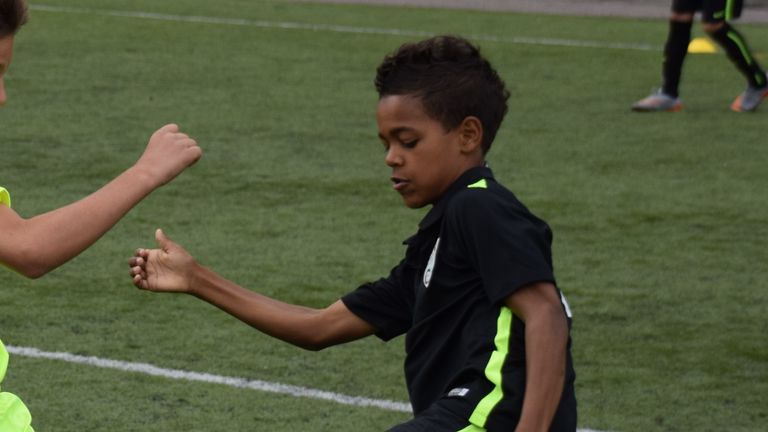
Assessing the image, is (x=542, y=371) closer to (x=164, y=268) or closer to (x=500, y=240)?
(x=500, y=240)

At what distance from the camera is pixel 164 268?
3787 mm

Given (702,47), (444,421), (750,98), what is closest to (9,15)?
(444,421)

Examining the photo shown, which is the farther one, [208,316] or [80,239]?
[208,316]

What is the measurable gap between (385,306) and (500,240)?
0.61 meters

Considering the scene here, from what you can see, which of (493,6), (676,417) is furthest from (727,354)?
(493,6)

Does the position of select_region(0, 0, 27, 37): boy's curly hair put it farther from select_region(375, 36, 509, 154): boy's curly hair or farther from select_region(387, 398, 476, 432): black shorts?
select_region(387, 398, 476, 432): black shorts

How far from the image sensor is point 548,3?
19250 mm

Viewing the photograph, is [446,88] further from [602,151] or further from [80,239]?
[602,151]

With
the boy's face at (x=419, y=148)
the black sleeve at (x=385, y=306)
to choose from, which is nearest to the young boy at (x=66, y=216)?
the boy's face at (x=419, y=148)

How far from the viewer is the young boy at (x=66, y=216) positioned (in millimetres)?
3250

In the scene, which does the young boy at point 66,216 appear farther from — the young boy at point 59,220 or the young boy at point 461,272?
the young boy at point 461,272

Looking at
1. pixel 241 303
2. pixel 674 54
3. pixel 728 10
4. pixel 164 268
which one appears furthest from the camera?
pixel 728 10

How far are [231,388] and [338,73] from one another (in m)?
7.49

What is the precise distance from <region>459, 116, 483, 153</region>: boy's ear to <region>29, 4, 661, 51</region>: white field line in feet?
37.7
